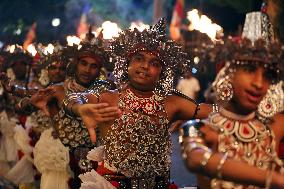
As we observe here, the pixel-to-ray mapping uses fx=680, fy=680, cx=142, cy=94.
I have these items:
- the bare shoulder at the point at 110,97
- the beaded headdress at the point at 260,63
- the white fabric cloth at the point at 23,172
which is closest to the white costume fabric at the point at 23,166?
the white fabric cloth at the point at 23,172

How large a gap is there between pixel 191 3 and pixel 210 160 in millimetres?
29887

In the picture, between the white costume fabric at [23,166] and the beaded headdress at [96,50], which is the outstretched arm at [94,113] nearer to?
the beaded headdress at [96,50]

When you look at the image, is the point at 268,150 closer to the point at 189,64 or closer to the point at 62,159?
the point at 189,64

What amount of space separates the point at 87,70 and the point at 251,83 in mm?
4218

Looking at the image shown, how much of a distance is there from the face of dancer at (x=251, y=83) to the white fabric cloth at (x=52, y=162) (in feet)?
15.3

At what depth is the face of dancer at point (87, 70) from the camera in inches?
328

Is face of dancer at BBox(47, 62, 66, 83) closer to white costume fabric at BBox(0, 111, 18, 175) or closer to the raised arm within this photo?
white costume fabric at BBox(0, 111, 18, 175)

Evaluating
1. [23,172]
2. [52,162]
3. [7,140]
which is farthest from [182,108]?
[7,140]

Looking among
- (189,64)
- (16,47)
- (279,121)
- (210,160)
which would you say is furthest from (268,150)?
(16,47)

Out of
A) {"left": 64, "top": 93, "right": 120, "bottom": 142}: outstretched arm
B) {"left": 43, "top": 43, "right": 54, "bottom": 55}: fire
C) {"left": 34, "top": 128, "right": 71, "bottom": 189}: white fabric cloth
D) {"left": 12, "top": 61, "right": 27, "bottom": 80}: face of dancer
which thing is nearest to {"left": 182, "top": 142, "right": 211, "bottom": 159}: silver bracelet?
{"left": 64, "top": 93, "right": 120, "bottom": 142}: outstretched arm

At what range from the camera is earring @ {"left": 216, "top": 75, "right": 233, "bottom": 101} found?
454 cm

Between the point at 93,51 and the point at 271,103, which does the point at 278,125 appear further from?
the point at 93,51

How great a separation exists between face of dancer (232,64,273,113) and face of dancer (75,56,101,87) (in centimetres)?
408

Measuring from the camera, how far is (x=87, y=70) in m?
8.37
